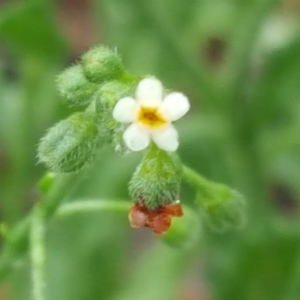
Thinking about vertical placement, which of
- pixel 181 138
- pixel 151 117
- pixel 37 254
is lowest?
pixel 37 254

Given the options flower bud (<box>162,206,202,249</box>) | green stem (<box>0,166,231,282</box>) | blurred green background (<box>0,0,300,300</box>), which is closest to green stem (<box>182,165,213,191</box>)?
green stem (<box>0,166,231,282</box>)

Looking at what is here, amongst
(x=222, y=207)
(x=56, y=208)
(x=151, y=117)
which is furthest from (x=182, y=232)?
(x=151, y=117)

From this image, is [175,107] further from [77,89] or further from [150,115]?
[77,89]

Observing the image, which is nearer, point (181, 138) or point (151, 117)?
point (151, 117)

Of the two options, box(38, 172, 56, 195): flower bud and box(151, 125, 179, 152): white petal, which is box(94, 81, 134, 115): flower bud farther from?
box(38, 172, 56, 195): flower bud

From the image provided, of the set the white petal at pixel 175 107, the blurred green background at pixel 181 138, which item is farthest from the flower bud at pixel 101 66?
the blurred green background at pixel 181 138

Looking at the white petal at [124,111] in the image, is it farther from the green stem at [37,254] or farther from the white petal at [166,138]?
the green stem at [37,254]
